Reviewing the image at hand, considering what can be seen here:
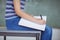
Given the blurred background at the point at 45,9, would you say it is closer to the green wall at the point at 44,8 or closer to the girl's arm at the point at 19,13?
the green wall at the point at 44,8

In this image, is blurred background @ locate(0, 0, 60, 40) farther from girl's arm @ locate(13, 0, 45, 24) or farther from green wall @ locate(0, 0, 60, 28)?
girl's arm @ locate(13, 0, 45, 24)

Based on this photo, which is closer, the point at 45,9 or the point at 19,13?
the point at 19,13

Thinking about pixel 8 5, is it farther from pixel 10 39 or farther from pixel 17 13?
pixel 10 39

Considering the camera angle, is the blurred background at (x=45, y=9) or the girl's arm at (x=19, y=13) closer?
the girl's arm at (x=19, y=13)

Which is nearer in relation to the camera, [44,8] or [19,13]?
[19,13]

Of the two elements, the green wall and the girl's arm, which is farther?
the green wall

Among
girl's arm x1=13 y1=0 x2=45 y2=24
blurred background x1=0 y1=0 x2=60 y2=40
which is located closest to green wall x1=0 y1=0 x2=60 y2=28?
blurred background x1=0 y1=0 x2=60 y2=40

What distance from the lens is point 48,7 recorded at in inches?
59.8

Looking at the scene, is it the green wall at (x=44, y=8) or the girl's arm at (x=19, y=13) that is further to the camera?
the green wall at (x=44, y=8)

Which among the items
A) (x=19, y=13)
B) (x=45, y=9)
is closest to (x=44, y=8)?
(x=45, y=9)

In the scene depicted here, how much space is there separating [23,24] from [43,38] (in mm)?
210

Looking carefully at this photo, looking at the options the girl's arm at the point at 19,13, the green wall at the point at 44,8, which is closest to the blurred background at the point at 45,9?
the green wall at the point at 44,8

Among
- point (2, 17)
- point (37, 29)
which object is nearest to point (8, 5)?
point (37, 29)

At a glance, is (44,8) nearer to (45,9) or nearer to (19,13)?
(45,9)
